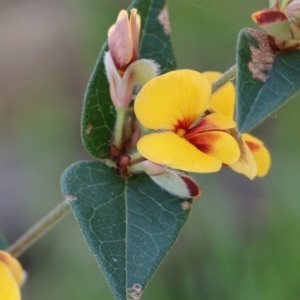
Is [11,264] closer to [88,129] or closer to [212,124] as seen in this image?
[88,129]

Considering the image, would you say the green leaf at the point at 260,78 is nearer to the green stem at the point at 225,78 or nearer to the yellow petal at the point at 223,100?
the green stem at the point at 225,78

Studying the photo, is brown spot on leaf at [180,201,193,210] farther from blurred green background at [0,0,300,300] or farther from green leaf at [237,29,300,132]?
blurred green background at [0,0,300,300]

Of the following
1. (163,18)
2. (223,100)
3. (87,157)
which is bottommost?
(87,157)

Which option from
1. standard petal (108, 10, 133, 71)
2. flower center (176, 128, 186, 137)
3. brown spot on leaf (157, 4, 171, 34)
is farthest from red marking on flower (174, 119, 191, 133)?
brown spot on leaf (157, 4, 171, 34)

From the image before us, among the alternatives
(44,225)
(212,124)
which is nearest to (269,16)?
(212,124)

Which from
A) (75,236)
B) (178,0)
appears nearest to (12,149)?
(75,236)

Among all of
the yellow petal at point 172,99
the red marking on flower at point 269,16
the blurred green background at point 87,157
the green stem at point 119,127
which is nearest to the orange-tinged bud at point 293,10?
the red marking on flower at point 269,16
